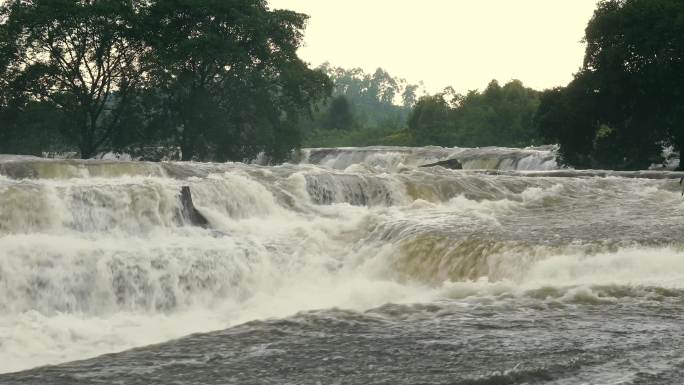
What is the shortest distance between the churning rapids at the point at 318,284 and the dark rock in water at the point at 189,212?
6 cm

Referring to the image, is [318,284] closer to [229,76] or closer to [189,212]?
[189,212]

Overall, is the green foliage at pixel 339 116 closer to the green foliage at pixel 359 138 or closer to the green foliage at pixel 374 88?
the green foliage at pixel 359 138

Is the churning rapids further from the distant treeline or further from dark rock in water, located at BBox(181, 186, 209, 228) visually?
the distant treeline

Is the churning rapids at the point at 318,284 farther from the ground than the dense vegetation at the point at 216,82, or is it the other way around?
the dense vegetation at the point at 216,82

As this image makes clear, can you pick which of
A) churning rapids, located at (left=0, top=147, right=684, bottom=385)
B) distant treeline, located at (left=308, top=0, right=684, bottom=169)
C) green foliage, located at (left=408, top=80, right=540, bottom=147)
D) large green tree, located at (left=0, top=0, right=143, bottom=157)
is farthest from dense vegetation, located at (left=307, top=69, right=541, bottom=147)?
churning rapids, located at (left=0, top=147, right=684, bottom=385)

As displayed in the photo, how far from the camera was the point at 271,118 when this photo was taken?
37.3 meters

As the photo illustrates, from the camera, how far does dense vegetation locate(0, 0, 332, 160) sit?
108ft

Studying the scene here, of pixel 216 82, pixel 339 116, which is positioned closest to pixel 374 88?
pixel 339 116

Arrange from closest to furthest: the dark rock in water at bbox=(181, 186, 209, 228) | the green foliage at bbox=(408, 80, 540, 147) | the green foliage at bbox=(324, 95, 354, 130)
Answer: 1. the dark rock in water at bbox=(181, 186, 209, 228)
2. the green foliage at bbox=(408, 80, 540, 147)
3. the green foliage at bbox=(324, 95, 354, 130)

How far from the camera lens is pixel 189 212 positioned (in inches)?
586

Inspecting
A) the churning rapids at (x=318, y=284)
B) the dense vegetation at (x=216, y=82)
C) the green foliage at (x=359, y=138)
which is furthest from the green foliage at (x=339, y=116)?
the churning rapids at (x=318, y=284)

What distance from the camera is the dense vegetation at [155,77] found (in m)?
33.0

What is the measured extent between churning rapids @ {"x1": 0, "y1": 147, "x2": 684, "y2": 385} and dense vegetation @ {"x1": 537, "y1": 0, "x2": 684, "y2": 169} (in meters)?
10.9

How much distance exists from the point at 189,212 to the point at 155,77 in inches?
865
